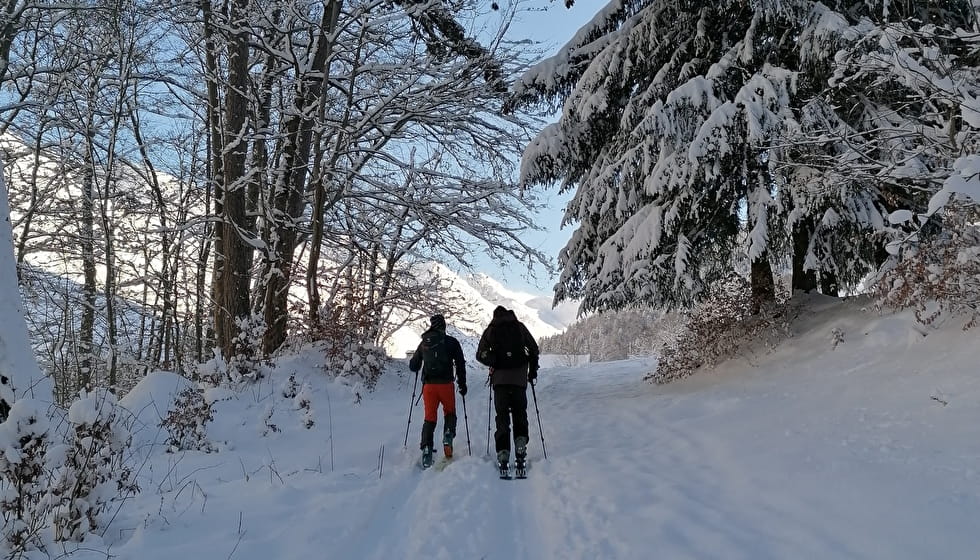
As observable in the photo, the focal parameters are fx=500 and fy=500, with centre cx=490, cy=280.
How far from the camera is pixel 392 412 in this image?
831 cm

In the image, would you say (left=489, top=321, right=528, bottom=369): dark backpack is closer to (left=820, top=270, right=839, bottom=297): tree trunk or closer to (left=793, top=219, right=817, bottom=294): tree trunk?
(left=793, top=219, right=817, bottom=294): tree trunk

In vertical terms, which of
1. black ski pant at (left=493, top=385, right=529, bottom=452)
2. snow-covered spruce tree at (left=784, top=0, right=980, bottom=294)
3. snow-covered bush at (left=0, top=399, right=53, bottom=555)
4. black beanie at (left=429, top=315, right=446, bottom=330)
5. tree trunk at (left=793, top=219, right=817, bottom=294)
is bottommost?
black ski pant at (left=493, top=385, right=529, bottom=452)

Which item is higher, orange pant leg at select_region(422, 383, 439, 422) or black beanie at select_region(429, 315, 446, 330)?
black beanie at select_region(429, 315, 446, 330)

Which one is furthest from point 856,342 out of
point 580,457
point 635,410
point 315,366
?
point 315,366

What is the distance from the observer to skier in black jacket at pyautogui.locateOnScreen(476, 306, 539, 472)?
5469mm

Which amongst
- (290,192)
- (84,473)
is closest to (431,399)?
(84,473)

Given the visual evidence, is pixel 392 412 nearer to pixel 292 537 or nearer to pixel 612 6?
pixel 292 537

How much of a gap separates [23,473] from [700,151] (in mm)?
6762

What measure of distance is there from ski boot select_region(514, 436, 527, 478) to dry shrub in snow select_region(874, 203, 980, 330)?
13.8 ft

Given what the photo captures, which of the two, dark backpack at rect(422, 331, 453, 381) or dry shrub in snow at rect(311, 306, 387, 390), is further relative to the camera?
dry shrub in snow at rect(311, 306, 387, 390)

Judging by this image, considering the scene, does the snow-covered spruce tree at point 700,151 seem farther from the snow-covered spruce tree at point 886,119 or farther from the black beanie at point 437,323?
the black beanie at point 437,323

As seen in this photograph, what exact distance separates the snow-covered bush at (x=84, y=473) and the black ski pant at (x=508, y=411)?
3232mm

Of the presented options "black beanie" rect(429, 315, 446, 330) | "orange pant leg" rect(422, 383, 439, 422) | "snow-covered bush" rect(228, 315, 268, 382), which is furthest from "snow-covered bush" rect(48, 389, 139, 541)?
"snow-covered bush" rect(228, 315, 268, 382)

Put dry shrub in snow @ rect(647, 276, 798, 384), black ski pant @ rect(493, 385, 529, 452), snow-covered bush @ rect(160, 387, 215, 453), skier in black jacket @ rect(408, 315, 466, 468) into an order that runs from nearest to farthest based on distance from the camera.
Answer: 1. black ski pant @ rect(493, 385, 529, 452)
2. snow-covered bush @ rect(160, 387, 215, 453)
3. skier in black jacket @ rect(408, 315, 466, 468)
4. dry shrub in snow @ rect(647, 276, 798, 384)
